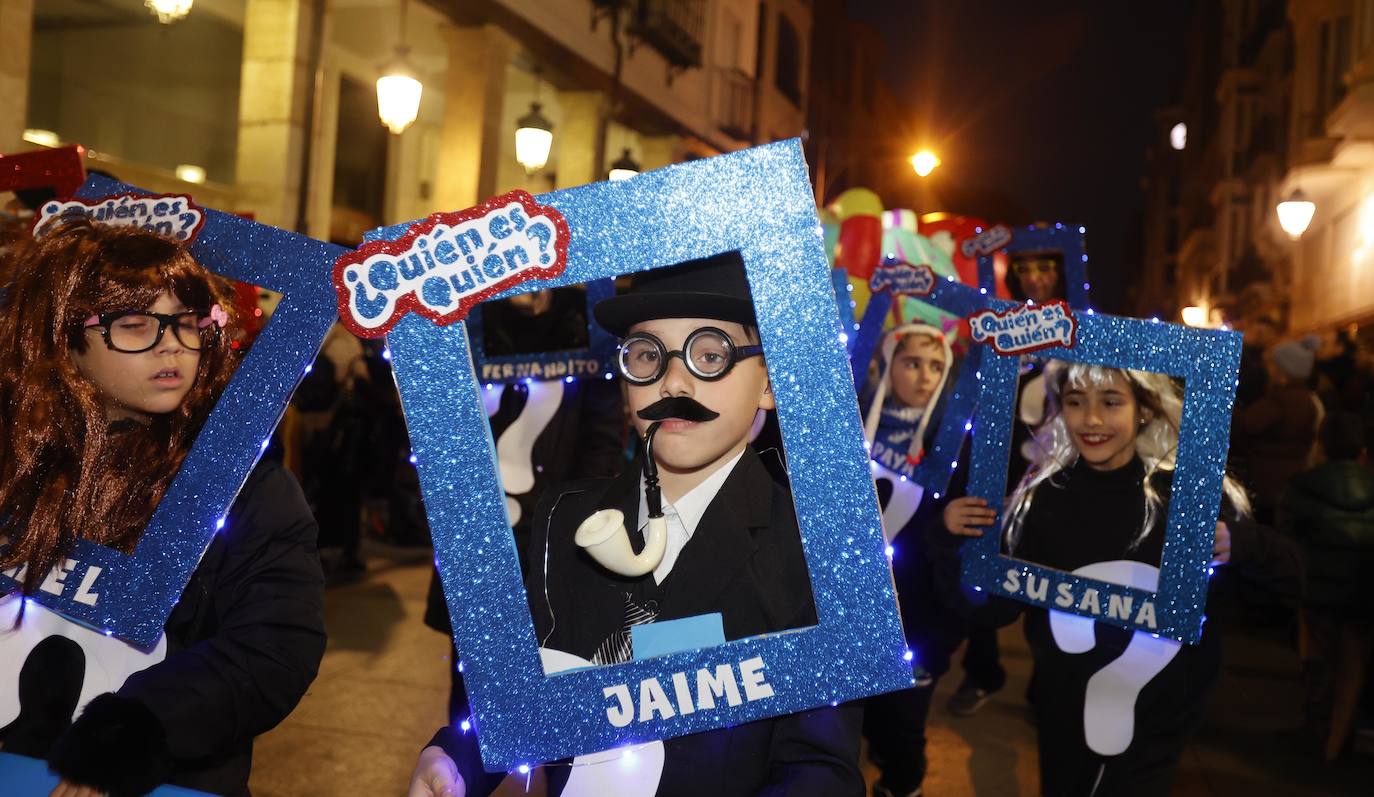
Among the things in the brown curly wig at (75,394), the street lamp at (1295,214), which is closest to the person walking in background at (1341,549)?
the brown curly wig at (75,394)

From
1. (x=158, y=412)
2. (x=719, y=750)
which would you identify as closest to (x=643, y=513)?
(x=719, y=750)

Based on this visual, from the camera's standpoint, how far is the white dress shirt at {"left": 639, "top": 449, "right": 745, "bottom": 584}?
5.85 ft

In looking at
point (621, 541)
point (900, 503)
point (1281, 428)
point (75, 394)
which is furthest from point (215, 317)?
point (1281, 428)

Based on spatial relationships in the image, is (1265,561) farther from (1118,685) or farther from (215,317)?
(215,317)

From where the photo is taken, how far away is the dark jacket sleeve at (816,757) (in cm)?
161

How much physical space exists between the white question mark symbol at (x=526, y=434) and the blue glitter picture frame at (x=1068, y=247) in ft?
7.69

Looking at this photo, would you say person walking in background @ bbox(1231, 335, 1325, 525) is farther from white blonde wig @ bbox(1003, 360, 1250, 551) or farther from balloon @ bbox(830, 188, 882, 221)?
white blonde wig @ bbox(1003, 360, 1250, 551)

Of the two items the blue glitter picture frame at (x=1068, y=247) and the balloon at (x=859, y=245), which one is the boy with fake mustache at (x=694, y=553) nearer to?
the blue glitter picture frame at (x=1068, y=247)

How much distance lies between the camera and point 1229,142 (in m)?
27.7

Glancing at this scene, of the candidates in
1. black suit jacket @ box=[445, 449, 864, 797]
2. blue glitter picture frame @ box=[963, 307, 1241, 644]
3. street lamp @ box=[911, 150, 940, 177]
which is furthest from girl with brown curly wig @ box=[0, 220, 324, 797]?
street lamp @ box=[911, 150, 940, 177]

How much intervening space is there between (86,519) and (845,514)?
1.33m

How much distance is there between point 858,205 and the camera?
34.4ft

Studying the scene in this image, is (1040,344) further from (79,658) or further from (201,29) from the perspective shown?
(201,29)

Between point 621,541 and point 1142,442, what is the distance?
2.06m
